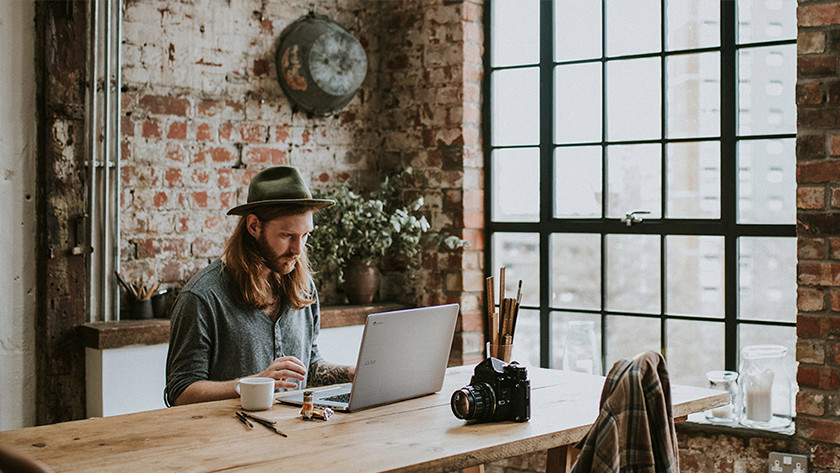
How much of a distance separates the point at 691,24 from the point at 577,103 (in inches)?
24.2

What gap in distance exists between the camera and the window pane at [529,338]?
13.7ft

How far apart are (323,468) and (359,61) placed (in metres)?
2.75

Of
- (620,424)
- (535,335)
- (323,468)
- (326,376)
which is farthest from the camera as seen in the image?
(535,335)

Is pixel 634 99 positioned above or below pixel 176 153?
above

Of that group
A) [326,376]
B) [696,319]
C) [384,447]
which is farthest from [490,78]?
[384,447]

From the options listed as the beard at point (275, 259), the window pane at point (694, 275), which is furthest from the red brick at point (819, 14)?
the beard at point (275, 259)

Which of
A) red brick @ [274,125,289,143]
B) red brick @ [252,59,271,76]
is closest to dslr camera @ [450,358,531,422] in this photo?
red brick @ [274,125,289,143]

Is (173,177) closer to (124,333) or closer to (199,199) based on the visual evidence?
(199,199)

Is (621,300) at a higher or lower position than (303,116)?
lower

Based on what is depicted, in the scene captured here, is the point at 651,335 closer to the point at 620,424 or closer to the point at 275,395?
the point at 275,395

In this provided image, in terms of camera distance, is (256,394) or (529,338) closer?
(256,394)

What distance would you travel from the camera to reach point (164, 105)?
3680 mm

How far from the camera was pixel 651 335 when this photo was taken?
3.80 meters

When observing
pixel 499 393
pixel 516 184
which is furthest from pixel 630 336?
pixel 499 393
